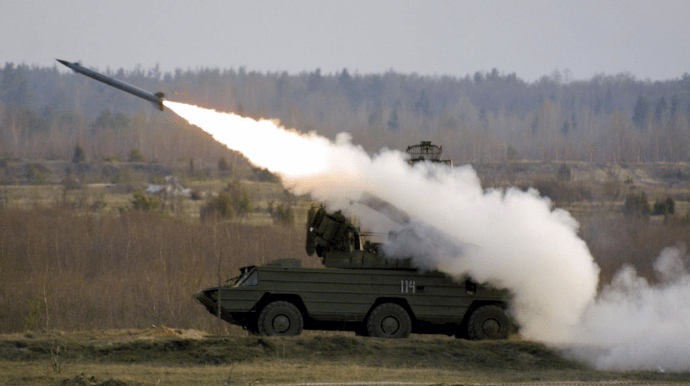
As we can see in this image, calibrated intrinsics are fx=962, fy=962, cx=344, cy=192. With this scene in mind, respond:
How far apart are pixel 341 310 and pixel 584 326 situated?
4839 mm

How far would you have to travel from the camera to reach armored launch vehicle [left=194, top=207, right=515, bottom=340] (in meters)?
18.5

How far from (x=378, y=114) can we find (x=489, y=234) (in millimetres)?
85527

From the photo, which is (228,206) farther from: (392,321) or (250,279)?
(392,321)

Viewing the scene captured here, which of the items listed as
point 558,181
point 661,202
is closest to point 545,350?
point 661,202

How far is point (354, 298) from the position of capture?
733 inches

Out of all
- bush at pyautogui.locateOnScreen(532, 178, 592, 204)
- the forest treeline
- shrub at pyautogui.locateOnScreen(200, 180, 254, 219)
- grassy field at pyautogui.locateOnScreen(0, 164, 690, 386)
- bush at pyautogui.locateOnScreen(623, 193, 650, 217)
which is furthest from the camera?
the forest treeline

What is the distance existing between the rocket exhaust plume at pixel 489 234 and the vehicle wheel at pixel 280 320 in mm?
2253

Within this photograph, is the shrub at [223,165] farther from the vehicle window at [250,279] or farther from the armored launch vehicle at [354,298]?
the vehicle window at [250,279]

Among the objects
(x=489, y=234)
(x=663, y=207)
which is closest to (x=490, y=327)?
(x=489, y=234)

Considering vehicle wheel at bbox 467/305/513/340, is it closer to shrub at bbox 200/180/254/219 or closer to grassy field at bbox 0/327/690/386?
grassy field at bbox 0/327/690/386

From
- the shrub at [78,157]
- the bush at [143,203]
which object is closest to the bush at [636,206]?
the bush at [143,203]

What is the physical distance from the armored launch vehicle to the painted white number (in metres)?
0.02

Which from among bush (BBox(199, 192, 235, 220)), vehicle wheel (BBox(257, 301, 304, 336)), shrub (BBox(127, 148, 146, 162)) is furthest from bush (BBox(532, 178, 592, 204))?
vehicle wheel (BBox(257, 301, 304, 336))

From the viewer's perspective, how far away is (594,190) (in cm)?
6175
